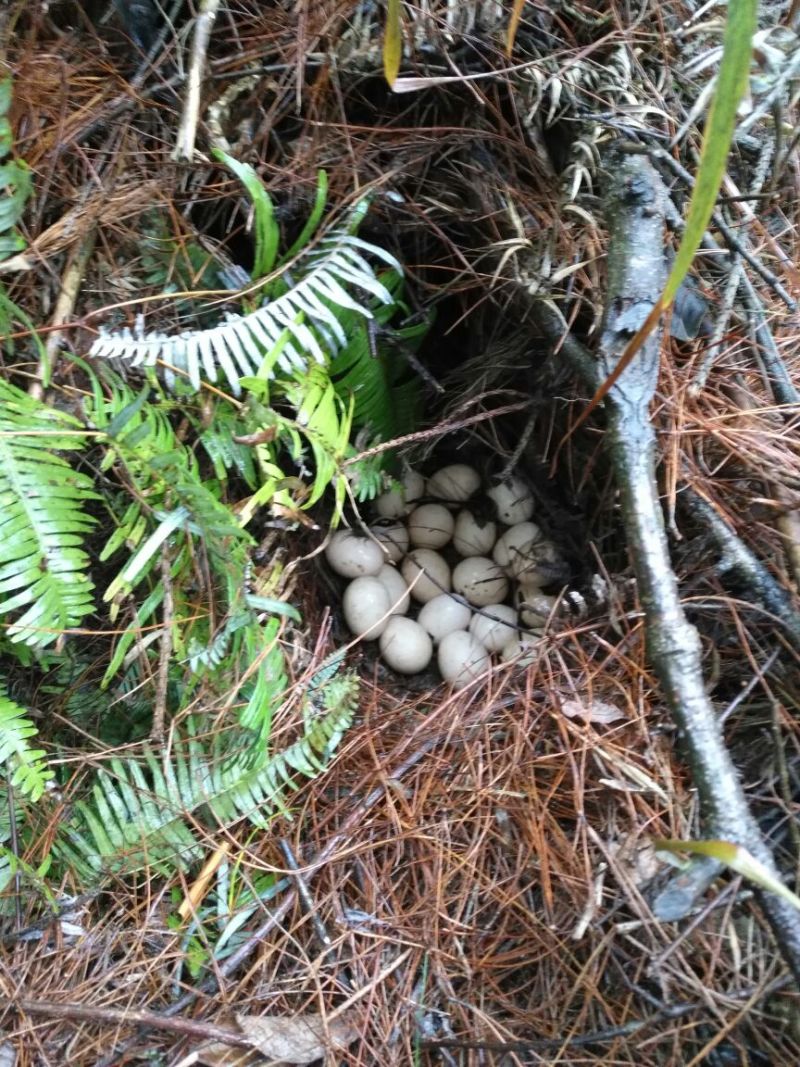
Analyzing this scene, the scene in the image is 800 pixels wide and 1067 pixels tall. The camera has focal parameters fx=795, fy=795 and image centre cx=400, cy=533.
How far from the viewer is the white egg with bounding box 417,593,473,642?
73.6 inches

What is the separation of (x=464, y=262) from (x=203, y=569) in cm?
79

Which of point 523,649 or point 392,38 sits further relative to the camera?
point 523,649

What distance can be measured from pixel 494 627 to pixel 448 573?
0.73 feet

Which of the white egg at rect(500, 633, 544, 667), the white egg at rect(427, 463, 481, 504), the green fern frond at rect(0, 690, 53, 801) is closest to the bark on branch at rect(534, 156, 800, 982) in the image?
the white egg at rect(500, 633, 544, 667)

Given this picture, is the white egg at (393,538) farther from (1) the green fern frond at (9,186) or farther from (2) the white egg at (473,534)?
(1) the green fern frond at (9,186)

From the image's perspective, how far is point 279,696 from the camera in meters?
1.43

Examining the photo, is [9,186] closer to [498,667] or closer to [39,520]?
[39,520]

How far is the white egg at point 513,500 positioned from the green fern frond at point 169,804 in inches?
31.6

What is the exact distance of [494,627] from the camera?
183 cm

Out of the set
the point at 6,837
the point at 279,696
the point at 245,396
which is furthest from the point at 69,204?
the point at 6,837

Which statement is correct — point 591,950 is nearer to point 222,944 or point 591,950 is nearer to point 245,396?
point 222,944

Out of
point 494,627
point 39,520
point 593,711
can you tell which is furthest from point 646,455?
A: point 39,520

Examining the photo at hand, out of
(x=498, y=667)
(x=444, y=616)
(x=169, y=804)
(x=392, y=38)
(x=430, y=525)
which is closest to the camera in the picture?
(x=392, y=38)

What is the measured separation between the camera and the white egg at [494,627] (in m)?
1.81
